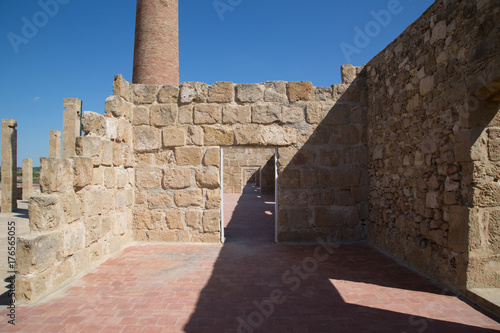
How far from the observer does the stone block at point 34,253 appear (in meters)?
3.39

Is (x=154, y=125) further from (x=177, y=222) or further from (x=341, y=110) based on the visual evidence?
(x=341, y=110)

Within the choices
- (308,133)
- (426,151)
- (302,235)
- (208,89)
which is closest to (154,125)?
(208,89)

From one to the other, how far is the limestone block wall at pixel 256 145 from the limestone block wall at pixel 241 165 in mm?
11784

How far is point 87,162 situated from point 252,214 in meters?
5.85

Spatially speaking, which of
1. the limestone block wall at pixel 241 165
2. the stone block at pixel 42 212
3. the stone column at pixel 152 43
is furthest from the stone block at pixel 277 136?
the limestone block wall at pixel 241 165

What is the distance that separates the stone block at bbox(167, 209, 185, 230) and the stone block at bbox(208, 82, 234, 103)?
2.30m

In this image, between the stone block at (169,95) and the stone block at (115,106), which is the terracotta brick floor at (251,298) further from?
the stone block at (169,95)

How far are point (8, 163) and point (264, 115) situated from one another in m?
12.8

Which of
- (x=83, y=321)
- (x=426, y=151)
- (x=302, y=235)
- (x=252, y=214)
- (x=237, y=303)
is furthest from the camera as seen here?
(x=252, y=214)

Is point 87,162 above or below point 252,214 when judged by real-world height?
above

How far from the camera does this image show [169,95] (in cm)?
598

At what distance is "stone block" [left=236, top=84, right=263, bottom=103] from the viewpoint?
5941 millimetres

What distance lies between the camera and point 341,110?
597cm

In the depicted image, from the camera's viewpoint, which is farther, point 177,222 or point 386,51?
point 177,222
